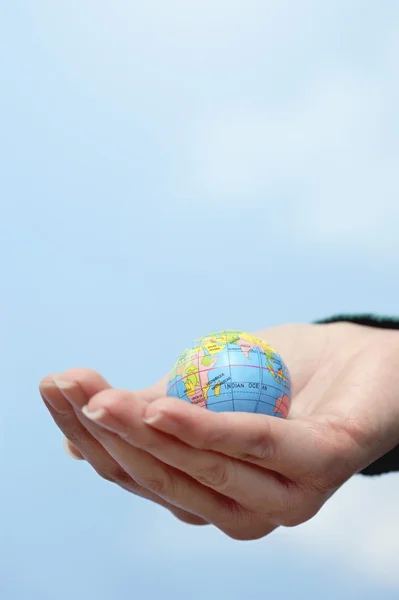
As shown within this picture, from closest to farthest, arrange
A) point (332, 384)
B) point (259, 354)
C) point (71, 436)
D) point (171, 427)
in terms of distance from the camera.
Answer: point (171, 427), point (71, 436), point (259, 354), point (332, 384)

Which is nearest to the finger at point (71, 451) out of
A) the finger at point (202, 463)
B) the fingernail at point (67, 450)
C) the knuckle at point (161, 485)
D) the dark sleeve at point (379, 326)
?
the fingernail at point (67, 450)

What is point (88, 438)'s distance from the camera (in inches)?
149

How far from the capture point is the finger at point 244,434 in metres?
2.87

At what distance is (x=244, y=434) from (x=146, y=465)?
2.03ft

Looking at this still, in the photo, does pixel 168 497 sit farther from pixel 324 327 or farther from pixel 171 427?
pixel 324 327

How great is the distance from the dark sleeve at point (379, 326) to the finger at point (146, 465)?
1312 mm

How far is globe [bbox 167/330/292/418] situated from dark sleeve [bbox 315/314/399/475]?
1.09 m

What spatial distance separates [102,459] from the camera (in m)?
3.88

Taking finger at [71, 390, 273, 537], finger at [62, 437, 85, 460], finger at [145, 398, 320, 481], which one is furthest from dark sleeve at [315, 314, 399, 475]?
finger at [62, 437, 85, 460]

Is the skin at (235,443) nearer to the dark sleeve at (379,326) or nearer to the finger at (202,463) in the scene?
the finger at (202,463)

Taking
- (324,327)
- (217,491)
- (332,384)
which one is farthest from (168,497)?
(324,327)

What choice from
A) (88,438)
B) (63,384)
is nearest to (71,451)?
(88,438)

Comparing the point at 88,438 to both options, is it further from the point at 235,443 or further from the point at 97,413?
the point at 235,443

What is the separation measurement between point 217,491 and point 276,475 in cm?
32
